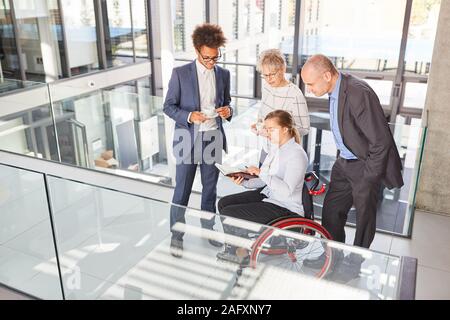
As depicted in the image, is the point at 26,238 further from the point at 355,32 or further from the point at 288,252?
the point at 355,32

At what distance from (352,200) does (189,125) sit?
1.19m

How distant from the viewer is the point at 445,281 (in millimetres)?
2850

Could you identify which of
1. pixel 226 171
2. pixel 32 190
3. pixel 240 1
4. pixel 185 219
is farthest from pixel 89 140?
pixel 240 1

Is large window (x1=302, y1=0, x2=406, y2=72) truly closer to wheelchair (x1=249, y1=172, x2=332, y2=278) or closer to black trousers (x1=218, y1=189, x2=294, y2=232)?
black trousers (x1=218, y1=189, x2=294, y2=232)

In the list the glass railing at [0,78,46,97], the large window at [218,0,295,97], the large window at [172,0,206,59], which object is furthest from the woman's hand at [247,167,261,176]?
the large window at [172,0,206,59]

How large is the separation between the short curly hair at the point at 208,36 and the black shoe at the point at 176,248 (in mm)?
1220

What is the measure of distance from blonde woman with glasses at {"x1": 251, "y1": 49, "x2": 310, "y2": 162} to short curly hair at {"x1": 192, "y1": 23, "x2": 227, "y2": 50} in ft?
0.96

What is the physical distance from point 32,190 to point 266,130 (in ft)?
4.89

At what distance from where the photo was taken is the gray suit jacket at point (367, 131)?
2.36 m

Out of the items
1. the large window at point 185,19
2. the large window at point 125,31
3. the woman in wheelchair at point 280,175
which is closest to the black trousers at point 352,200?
the woman in wheelchair at point 280,175

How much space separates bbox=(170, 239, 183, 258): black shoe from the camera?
2.41 m

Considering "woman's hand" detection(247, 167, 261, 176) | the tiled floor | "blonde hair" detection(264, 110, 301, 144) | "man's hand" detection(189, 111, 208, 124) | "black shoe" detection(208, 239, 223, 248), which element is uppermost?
"blonde hair" detection(264, 110, 301, 144)
